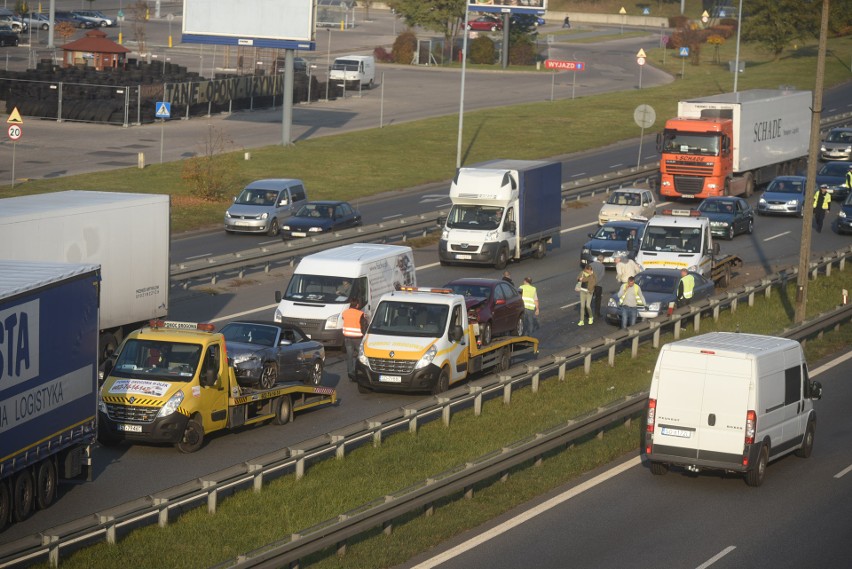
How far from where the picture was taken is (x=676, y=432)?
64.0ft


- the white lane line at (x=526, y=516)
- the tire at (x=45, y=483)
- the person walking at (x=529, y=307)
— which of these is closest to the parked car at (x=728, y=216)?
the person walking at (x=529, y=307)

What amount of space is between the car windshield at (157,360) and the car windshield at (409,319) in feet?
Answer: 17.4

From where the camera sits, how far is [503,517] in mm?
17922

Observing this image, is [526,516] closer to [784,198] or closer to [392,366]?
[392,366]

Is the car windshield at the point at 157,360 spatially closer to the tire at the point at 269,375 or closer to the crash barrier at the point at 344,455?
the crash barrier at the point at 344,455

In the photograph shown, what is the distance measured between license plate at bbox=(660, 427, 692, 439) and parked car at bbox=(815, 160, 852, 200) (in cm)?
3630

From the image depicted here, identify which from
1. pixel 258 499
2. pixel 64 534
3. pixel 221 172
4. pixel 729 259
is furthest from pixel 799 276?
pixel 221 172

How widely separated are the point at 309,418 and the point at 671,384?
6724 mm

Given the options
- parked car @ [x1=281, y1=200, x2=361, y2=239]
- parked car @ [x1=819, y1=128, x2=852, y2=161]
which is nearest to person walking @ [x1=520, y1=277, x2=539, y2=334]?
parked car @ [x1=281, y1=200, x2=361, y2=239]

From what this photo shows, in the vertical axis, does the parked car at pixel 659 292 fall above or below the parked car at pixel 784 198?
below

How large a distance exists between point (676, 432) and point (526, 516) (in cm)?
293

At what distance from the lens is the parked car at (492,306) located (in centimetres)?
2838

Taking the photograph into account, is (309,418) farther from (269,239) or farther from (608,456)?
(269,239)

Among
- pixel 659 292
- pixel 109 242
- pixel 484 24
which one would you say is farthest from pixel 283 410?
pixel 484 24
